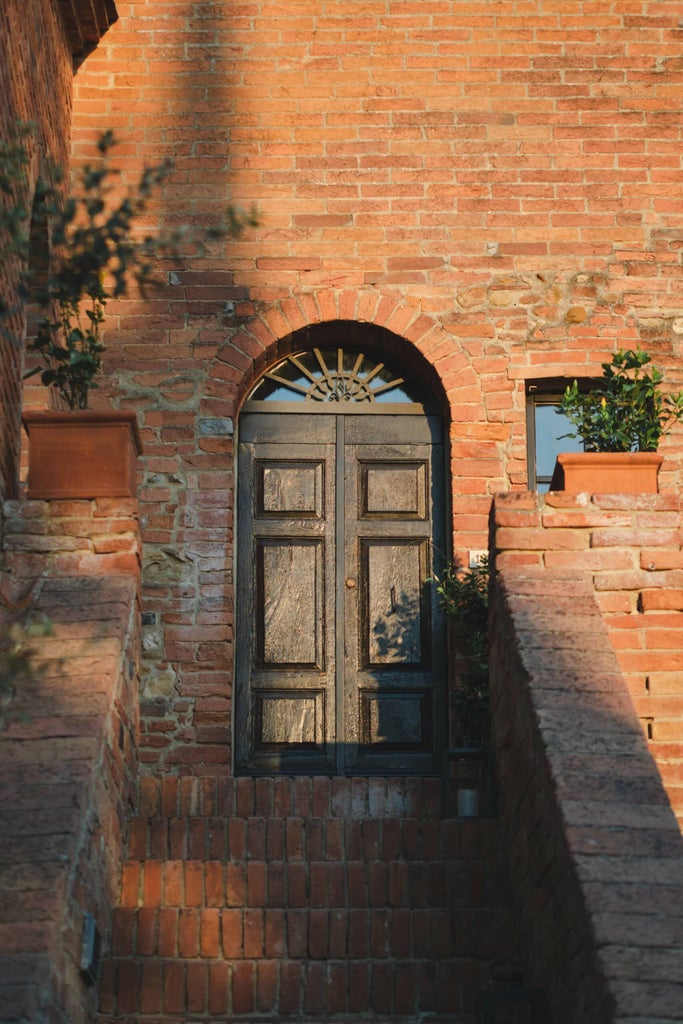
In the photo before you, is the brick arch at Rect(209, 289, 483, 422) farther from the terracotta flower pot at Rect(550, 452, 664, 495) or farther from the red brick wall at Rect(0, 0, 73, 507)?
the terracotta flower pot at Rect(550, 452, 664, 495)

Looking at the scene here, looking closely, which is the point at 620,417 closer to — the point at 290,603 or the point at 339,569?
the point at 339,569

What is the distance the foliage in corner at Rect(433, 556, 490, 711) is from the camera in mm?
6887

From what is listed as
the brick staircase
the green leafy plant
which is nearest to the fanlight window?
the green leafy plant

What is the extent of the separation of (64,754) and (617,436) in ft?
9.94

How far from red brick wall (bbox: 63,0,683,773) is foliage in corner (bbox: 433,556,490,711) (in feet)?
1.00

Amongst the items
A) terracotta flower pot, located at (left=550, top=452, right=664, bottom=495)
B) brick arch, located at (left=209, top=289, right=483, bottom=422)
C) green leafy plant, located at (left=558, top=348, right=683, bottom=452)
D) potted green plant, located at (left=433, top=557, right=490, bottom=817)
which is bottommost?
potted green plant, located at (left=433, top=557, right=490, bottom=817)

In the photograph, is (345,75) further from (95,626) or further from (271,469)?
(95,626)

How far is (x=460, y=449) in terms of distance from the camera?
754 centimetres

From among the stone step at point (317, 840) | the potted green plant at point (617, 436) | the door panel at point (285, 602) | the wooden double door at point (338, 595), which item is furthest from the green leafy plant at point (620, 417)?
the stone step at point (317, 840)

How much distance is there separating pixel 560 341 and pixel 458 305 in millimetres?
594

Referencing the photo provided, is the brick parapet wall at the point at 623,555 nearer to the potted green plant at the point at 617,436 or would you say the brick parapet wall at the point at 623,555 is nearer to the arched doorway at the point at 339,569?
the potted green plant at the point at 617,436

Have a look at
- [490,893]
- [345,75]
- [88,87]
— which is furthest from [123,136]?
[490,893]

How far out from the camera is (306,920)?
4629 mm

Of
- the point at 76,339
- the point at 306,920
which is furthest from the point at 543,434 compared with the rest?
the point at 306,920
